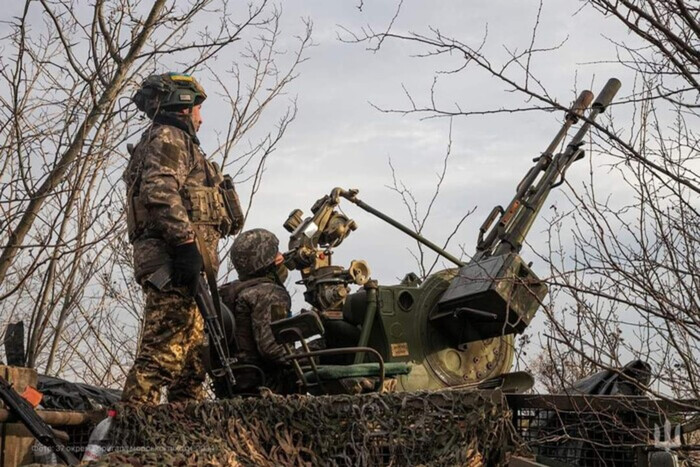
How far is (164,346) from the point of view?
6.73 m

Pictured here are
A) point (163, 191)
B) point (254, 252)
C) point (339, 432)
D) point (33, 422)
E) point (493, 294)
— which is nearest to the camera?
point (339, 432)

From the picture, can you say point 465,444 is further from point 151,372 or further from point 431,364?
point 151,372

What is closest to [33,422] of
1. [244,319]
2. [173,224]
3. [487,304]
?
[173,224]

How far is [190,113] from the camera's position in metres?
7.32

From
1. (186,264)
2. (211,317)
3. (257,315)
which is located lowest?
(211,317)

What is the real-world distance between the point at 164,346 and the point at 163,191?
98 centimetres

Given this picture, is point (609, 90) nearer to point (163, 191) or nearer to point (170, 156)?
point (170, 156)

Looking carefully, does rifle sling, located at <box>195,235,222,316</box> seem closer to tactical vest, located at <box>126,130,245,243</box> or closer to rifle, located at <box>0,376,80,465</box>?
tactical vest, located at <box>126,130,245,243</box>

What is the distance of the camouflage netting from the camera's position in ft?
16.4

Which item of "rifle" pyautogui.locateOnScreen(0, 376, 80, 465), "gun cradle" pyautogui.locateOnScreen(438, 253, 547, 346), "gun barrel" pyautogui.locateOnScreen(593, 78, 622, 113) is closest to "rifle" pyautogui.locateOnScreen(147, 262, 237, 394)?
"rifle" pyautogui.locateOnScreen(0, 376, 80, 465)

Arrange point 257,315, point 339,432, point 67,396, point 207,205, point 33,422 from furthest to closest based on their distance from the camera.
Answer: point 207,205
point 257,315
point 67,396
point 33,422
point 339,432

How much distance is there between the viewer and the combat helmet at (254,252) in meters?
7.32

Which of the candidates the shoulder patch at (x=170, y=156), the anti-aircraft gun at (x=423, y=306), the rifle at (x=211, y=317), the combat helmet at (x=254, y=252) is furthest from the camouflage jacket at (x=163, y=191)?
the anti-aircraft gun at (x=423, y=306)

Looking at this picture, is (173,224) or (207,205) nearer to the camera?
(173,224)
